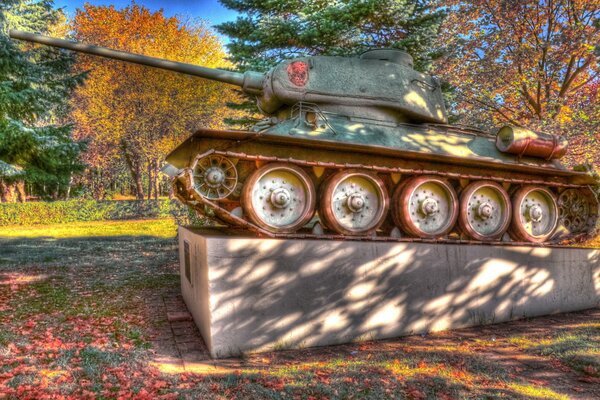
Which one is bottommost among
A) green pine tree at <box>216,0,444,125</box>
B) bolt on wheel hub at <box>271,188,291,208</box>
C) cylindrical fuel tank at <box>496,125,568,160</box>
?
bolt on wheel hub at <box>271,188,291,208</box>

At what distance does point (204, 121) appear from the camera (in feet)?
97.1

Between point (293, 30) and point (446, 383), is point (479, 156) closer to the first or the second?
point (446, 383)

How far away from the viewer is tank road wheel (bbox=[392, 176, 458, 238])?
6.89 meters

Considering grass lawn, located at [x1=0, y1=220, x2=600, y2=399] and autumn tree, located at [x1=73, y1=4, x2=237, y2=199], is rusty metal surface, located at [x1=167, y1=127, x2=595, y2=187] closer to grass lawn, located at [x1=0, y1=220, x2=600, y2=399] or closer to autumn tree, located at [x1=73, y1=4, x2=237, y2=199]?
grass lawn, located at [x1=0, y1=220, x2=600, y2=399]

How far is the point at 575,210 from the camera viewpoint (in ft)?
28.1

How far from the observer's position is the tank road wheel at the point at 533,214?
302 inches

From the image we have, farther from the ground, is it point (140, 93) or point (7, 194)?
point (140, 93)

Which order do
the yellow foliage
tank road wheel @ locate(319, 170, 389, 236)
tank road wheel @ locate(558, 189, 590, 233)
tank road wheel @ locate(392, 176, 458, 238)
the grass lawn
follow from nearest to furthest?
the grass lawn → tank road wheel @ locate(319, 170, 389, 236) → tank road wheel @ locate(392, 176, 458, 238) → tank road wheel @ locate(558, 189, 590, 233) → the yellow foliage

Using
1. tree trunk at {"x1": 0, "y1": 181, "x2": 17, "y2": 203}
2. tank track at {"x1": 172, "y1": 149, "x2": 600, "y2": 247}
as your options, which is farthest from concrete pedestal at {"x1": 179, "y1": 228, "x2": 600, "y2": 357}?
tree trunk at {"x1": 0, "y1": 181, "x2": 17, "y2": 203}

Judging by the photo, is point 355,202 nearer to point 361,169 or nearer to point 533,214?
point 361,169

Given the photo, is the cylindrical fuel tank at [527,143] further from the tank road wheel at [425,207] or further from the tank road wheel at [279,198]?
the tank road wheel at [279,198]

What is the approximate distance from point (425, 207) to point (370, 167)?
3.63ft

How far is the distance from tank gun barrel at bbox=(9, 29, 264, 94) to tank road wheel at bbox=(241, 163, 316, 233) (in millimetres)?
2590

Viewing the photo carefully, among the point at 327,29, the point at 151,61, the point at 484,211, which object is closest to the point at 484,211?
the point at 484,211
